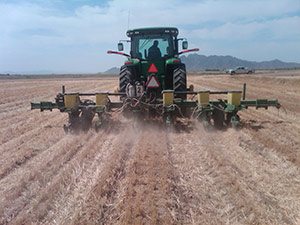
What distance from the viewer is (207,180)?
4.36 meters

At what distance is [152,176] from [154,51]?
5.52 metres

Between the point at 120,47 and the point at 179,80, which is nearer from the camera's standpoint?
the point at 179,80

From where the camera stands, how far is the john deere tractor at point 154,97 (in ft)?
24.8

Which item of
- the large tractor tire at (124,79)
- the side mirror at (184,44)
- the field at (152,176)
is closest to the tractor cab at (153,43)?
the side mirror at (184,44)

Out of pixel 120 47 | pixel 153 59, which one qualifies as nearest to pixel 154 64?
pixel 153 59

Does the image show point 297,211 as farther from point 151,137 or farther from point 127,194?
point 151,137

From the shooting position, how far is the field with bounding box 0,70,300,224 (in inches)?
137

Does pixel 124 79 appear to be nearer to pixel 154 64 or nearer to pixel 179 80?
pixel 154 64

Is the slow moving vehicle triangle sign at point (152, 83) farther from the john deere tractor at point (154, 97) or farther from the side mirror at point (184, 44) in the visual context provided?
the side mirror at point (184, 44)

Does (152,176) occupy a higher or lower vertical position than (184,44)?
lower

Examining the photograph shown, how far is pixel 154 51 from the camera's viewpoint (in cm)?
940

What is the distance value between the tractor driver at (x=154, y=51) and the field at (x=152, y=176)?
2.63 meters

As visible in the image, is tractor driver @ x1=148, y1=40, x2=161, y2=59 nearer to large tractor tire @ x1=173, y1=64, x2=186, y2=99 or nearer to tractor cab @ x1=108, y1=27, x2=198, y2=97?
tractor cab @ x1=108, y1=27, x2=198, y2=97

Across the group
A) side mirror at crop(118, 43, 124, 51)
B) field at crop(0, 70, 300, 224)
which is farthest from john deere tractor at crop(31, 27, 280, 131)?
field at crop(0, 70, 300, 224)
